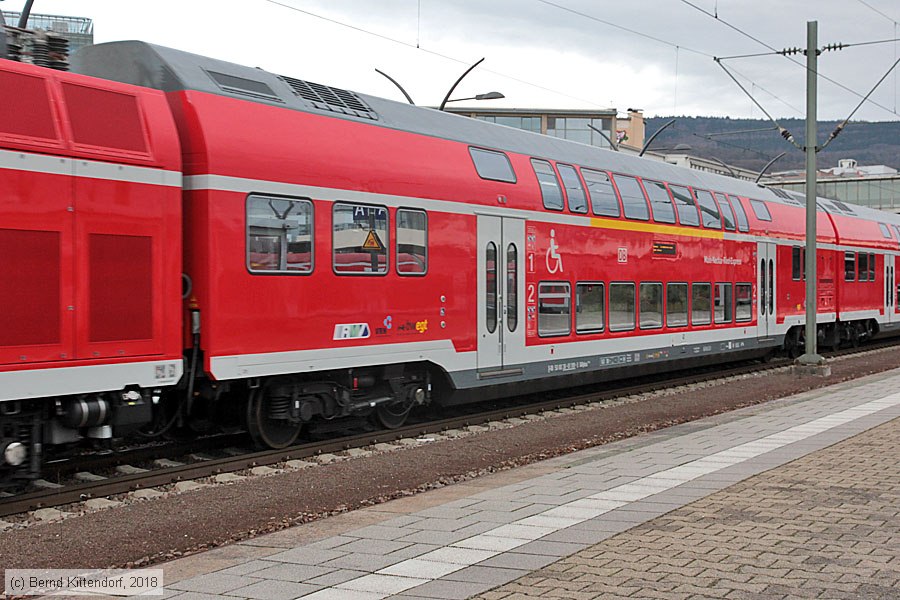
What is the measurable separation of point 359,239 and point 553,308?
4.46 metres

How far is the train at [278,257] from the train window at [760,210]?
5.03 m

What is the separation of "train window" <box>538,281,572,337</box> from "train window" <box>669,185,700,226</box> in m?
4.32

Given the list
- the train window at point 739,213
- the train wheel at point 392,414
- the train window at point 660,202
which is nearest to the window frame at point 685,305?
the train window at point 660,202

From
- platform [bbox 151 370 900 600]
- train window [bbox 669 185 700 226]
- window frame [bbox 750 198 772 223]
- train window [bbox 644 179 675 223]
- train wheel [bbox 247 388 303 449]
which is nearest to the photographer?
platform [bbox 151 370 900 600]

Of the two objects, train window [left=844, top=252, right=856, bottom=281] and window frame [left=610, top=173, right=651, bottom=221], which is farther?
train window [left=844, top=252, right=856, bottom=281]

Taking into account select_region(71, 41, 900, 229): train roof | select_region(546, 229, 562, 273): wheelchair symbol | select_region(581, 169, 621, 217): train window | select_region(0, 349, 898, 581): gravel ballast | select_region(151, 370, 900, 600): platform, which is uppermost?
select_region(71, 41, 900, 229): train roof

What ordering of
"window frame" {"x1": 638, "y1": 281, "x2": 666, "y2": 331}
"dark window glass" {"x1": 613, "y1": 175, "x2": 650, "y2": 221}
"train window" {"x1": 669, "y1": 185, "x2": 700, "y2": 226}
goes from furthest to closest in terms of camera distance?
"train window" {"x1": 669, "y1": 185, "x2": 700, "y2": 226} < "window frame" {"x1": 638, "y1": 281, "x2": 666, "y2": 331} < "dark window glass" {"x1": 613, "y1": 175, "x2": 650, "y2": 221}

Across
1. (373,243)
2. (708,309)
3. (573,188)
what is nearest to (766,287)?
(708,309)

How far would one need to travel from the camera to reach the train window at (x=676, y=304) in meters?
17.7

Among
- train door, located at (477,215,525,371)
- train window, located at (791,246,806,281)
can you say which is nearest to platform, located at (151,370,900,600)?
train door, located at (477,215,525,371)

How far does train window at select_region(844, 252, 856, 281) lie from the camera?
85.6 ft

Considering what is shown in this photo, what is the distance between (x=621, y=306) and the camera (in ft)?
53.4

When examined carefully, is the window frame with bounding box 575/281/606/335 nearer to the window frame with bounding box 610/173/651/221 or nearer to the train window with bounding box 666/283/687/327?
the window frame with bounding box 610/173/651/221

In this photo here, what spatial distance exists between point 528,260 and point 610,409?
2465mm
